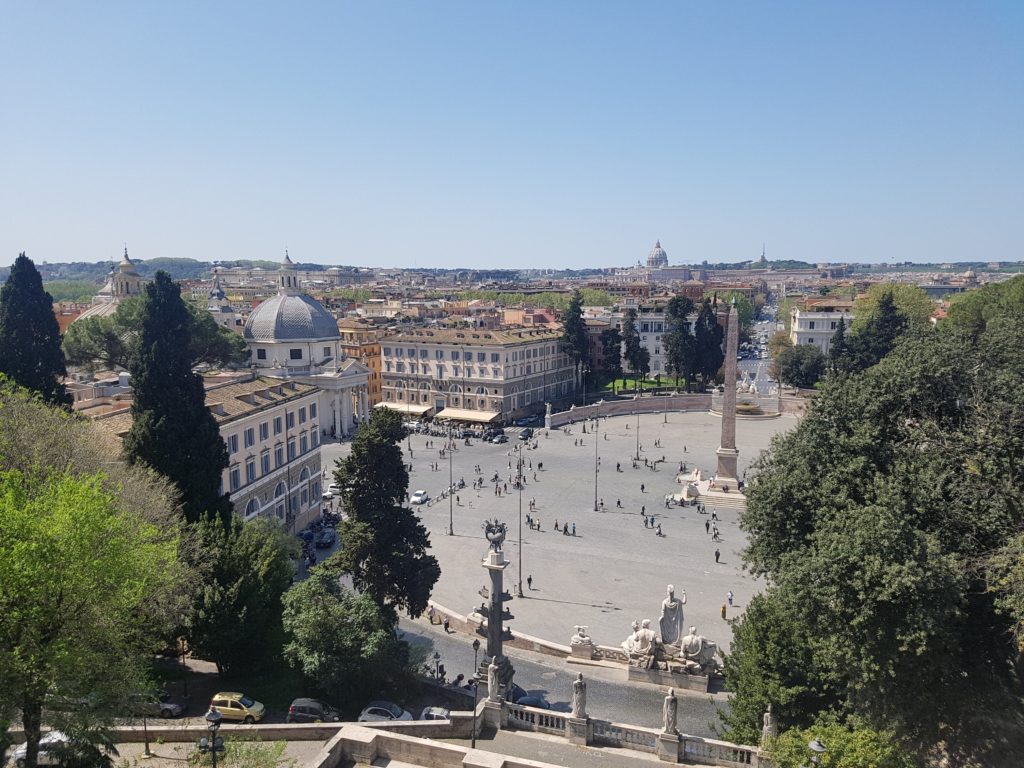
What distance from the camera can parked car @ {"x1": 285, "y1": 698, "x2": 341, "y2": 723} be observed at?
67.3ft

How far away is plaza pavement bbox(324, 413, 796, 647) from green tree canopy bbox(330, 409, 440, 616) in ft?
18.8

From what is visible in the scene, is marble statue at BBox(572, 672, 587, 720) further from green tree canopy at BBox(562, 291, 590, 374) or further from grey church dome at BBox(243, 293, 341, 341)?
green tree canopy at BBox(562, 291, 590, 374)

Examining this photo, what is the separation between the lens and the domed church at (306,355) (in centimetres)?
6619

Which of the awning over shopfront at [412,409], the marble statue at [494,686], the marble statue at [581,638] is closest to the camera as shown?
the marble statue at [494,686]

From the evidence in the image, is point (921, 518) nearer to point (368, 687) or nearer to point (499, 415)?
point (368, 687)

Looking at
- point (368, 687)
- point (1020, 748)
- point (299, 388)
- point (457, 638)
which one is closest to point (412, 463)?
point (299, 388)

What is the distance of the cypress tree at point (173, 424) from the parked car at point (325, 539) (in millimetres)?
10743

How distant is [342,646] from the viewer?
69.9ft

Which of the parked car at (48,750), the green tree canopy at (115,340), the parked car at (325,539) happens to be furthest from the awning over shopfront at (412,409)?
the parked car at (48,750)

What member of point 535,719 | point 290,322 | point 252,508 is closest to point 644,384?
point 290,322

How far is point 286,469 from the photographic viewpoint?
39156mm

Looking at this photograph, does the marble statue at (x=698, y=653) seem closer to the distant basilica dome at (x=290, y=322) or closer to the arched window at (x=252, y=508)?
the arched window at (x=252, y=508)

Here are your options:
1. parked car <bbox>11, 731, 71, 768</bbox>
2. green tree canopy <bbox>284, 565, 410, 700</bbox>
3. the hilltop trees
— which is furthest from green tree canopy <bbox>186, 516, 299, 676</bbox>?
the hilltop trees

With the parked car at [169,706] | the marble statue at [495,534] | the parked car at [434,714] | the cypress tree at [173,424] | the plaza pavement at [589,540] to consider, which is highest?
the cypress tree at [173,424]
